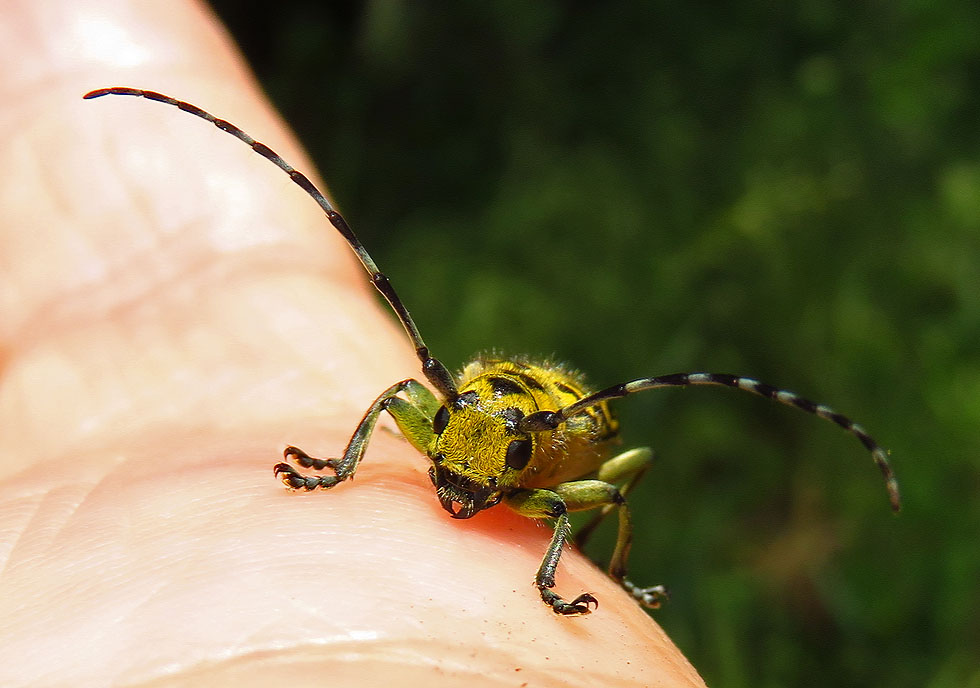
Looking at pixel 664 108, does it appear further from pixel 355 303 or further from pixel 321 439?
pixel 321 439

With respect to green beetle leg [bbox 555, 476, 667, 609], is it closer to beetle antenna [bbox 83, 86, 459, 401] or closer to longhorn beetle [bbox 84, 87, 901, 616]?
longhorn beetle [bbox 84, 87, 901, 616]

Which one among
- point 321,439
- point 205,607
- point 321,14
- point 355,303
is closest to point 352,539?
point 205,607

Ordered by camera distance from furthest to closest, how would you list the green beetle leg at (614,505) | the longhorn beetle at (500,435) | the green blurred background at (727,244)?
the green blurred background at (727,244) → the green beetle leg at (614,505) → the longhorn beetle at (500,435)

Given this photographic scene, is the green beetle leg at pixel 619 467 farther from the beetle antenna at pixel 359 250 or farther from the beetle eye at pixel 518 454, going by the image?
the beetle antenna at pixel 359 250

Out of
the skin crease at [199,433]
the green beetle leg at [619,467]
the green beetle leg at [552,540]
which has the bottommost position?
the green beetle leg at [619,467]

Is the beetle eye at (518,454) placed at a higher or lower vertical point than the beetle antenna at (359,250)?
lower

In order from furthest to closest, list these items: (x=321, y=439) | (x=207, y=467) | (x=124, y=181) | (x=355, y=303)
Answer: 1. (x=124, y=181)
2. (x=355, y=303)
3. (x=321, y=439)
4. (x=207, y=467)

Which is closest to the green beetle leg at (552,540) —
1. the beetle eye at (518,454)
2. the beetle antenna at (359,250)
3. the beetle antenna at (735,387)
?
the beetle eye at (518,454)
